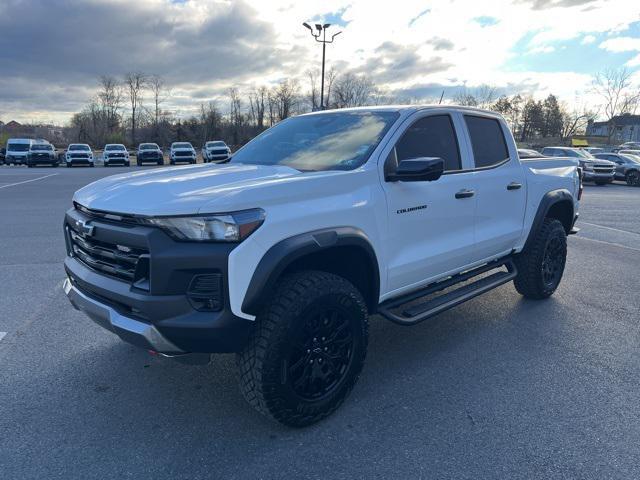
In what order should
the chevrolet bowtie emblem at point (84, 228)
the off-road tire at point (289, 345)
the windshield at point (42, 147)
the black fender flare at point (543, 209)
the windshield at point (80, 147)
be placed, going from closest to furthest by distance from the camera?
the off-road tire at point (289, 345) < the chevrolet bowtie emblem at point (84, 228) < the black fender flare at point (543, 209) < the windshield at point (42, 147) < the windshield at point (80, 147)

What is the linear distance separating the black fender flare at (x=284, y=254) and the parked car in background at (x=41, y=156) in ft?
A: 109

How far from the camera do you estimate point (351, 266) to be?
3.22 metres

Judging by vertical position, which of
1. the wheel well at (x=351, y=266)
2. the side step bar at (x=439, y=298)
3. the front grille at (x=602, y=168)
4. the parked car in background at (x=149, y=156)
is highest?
the parked car in background at (x=149, y=156)

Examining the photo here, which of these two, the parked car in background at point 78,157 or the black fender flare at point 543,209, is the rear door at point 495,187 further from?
the parked car in background at point 78,157

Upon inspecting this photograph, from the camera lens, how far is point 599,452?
8.74ft

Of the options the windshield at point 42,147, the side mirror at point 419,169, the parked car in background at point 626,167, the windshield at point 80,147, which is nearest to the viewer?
the side mirror at point 419,169

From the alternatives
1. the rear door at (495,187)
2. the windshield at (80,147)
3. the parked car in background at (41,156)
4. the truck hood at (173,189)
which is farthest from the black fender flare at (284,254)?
the parked car in background at (41,156)

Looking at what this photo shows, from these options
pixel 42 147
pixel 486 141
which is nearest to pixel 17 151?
pixel 42 147

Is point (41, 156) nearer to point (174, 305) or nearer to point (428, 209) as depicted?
point (428, 209)

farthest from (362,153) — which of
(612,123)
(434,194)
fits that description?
(612,123)

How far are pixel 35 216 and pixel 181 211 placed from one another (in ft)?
30.8

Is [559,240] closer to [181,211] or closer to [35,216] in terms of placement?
[181,211]

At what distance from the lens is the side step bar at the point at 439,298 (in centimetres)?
340

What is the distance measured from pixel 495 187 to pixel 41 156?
1299 inches
